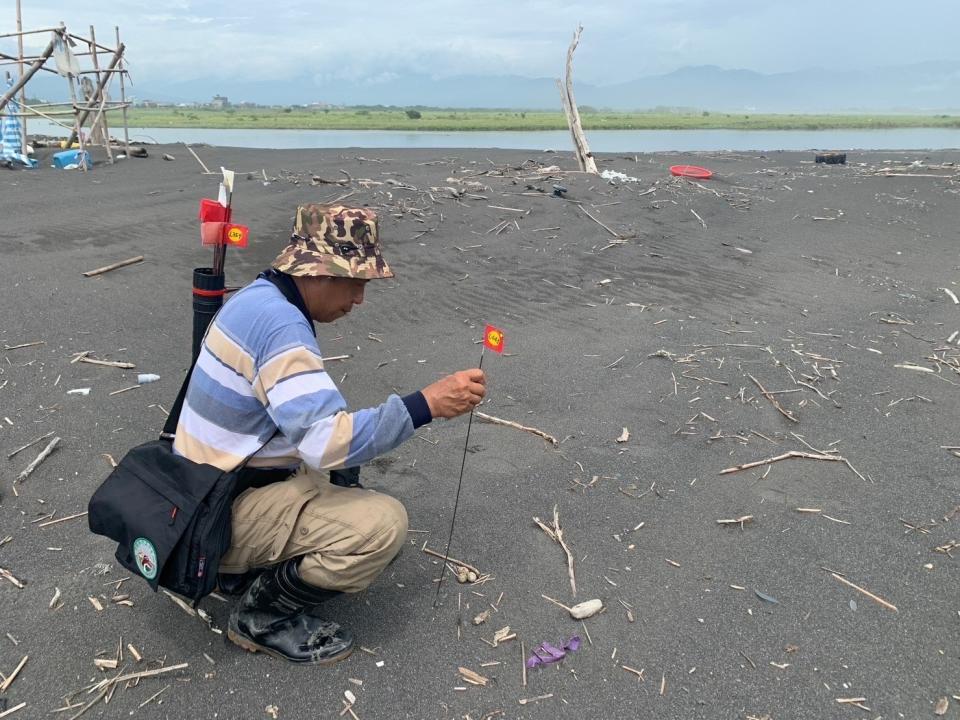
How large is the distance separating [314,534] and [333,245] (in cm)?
118

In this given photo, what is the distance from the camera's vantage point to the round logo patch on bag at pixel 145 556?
2547 mm

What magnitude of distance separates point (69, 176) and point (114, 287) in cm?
899

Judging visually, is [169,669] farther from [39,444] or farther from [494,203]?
[494,203]

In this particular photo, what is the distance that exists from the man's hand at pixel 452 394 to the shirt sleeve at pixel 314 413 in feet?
0.45

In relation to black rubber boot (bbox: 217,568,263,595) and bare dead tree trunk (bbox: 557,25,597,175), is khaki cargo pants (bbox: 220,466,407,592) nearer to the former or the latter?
black rubber boot (bbox: 217,568,263,595)

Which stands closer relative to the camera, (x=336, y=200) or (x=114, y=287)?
(x=114, y=287)

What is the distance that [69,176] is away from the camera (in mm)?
14562

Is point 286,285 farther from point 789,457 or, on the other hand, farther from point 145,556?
point 789,457

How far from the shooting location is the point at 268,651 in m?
2.88

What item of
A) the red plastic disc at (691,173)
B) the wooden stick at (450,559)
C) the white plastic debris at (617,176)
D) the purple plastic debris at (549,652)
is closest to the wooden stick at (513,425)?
the wooden stick at (450,559)

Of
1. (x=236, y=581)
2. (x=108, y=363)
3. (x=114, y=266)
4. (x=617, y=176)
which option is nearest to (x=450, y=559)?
(x=236, y=581)

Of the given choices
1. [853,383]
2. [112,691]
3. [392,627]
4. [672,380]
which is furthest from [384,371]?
[853,383]

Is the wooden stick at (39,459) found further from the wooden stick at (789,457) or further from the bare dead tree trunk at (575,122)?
the bare dead tree trunk at (575,122)

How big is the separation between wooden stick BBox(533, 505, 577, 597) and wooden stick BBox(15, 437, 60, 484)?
3.09 m
